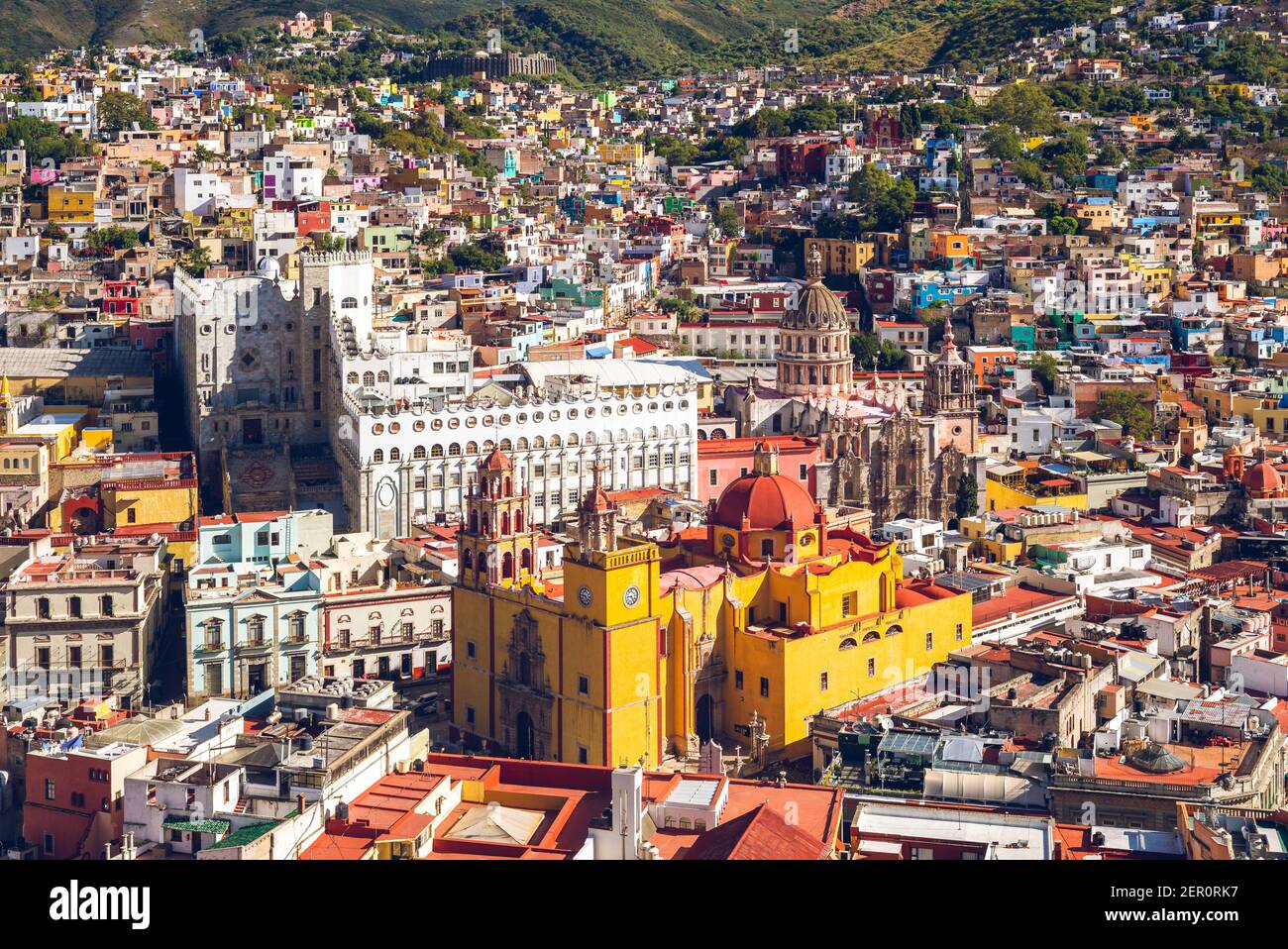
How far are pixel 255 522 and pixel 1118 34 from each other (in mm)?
89138

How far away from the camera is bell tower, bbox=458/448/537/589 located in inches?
1470

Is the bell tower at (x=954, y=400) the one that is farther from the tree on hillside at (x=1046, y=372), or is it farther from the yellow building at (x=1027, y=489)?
the tree on hillside at (x=1046, y=372)

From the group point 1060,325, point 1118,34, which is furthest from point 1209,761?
point 1118,34

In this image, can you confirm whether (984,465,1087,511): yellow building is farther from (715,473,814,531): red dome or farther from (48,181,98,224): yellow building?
(48,181,98,224): yellow building

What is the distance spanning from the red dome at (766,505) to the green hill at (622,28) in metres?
95.6

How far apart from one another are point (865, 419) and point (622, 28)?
10741 cm

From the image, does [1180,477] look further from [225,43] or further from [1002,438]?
[225,43]

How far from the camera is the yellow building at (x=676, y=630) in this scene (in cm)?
3528

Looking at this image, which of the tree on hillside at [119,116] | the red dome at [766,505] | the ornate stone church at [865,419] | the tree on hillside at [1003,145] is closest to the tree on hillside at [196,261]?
the ornate stone church at [865,419]

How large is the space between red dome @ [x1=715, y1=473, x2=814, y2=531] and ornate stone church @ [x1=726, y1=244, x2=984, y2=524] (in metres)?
13.3

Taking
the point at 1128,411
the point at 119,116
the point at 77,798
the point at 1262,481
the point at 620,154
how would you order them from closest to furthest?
the point at 77,798
the point at 1262,481
the point at 1128,411
the point at 119,116
the point at 620,154

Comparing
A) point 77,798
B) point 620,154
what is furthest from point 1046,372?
point 620,154

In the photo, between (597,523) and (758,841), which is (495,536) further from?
(758,841)

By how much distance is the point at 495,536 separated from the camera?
37469 mm
